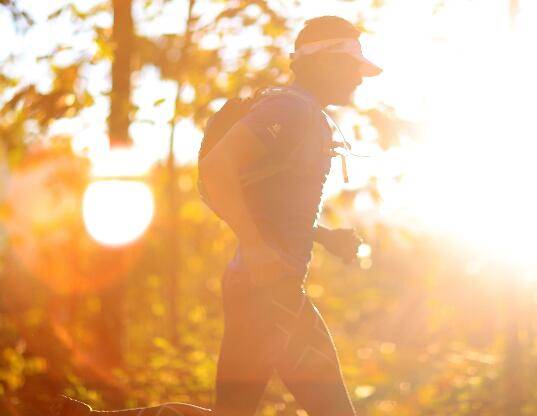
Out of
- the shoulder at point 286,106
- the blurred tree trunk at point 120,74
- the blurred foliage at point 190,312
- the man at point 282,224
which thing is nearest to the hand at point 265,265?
the man at point 282,224

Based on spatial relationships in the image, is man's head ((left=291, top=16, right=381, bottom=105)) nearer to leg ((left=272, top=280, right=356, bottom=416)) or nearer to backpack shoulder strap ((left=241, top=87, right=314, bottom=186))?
backpack shoulder strap ((left=241, top=87, right=314, bottom=186))

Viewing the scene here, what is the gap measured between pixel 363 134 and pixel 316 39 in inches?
254

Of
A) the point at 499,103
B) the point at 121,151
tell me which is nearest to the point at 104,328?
the point at 121,151

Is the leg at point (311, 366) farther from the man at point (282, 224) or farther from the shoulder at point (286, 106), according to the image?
the shoulder at point (286, 106)

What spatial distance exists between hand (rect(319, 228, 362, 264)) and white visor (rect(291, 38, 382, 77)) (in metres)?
0.82

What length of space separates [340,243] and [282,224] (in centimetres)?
72

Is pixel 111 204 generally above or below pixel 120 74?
below

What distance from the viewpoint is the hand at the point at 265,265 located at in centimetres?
335

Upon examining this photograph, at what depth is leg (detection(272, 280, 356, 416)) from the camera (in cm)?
355

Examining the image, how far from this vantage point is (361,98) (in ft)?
33.5

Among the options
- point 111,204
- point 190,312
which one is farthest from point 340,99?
point 190,312

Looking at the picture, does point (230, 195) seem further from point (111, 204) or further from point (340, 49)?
point (111, 204)

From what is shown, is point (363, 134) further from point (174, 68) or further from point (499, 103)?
point (174, 68)

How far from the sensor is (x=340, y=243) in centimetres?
412
